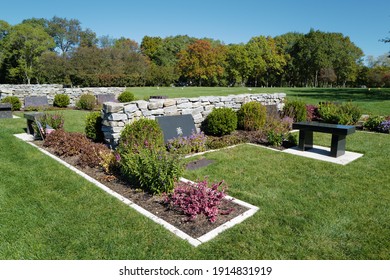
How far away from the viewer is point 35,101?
1686 centimetres

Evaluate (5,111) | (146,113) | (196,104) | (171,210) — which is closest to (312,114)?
(196,104)

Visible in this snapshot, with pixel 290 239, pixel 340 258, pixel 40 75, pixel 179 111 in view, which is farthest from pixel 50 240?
pixel 40 75

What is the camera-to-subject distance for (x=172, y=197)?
4137 millimetres

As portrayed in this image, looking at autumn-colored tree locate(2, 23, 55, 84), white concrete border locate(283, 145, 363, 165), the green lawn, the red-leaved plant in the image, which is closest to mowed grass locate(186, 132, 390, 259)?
the green lawn

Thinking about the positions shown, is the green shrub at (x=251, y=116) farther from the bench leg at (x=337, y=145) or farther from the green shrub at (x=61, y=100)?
the green shrub at (x=61, y=100)

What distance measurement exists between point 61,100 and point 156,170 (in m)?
15.5

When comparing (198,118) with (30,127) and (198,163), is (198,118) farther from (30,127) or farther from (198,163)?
(30,127)

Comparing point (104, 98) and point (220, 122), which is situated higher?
point (104, 98)

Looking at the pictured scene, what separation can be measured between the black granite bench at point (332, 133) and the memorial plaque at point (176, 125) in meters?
2.94

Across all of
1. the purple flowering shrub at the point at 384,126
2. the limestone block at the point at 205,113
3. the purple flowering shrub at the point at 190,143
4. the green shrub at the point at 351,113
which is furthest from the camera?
the green shrub at the point at 351,113

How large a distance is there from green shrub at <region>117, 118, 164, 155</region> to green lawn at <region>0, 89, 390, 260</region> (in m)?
1.12

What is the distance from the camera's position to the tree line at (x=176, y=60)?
3650 centimetres

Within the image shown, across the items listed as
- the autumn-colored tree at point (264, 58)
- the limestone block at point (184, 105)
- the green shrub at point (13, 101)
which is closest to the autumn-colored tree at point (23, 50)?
the green shrub at point (13, 101)

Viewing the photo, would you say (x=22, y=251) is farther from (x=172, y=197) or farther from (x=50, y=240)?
(x=172, y=197)
